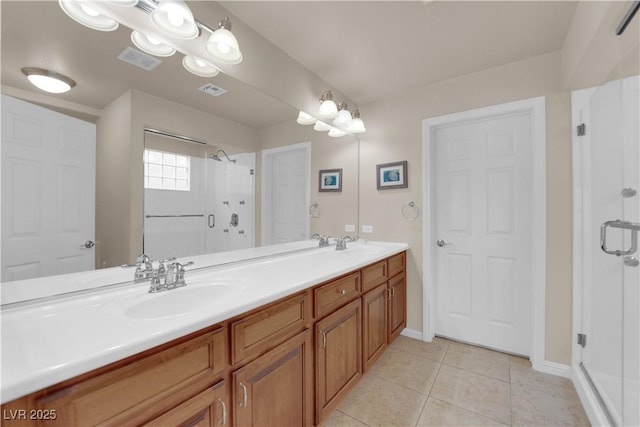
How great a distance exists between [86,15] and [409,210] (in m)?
2.46

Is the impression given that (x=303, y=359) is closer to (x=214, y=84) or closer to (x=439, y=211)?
(x=214, y=84)

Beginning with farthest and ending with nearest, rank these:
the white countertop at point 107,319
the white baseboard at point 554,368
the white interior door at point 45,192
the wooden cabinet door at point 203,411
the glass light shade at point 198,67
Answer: the white baseboard at point 554,368 < the glass light shade at point 198,67 < the white interior door at point 45,192 < the wooden cabinet door at point 203,411 < the white countertop at point 107,319

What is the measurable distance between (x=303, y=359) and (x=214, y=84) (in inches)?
62.3

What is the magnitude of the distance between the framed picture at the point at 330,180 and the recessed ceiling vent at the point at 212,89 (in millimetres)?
1103

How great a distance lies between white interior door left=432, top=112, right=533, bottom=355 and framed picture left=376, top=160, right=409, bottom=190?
28 centimetres

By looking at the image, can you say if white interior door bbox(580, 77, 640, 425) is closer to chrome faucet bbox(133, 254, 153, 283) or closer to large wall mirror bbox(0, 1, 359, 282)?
large wall mirror bbox(0, 1, 359, 282)

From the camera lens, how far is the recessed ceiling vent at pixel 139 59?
1.23 m

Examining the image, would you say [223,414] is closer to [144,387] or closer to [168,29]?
[144,387]

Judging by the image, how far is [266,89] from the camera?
196 centimetres

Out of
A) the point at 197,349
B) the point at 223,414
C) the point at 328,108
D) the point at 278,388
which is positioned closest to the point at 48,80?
the point at 197,349

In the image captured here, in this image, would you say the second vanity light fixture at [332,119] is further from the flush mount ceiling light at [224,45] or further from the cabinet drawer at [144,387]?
the cabinet drawer at [144,387]

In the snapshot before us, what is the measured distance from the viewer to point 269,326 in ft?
3.70

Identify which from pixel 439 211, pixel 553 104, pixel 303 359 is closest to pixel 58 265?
pixel 303 359

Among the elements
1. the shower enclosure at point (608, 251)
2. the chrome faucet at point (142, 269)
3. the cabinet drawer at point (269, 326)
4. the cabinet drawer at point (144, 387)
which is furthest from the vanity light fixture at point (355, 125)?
the cabinet drawer at point (144, 387)
